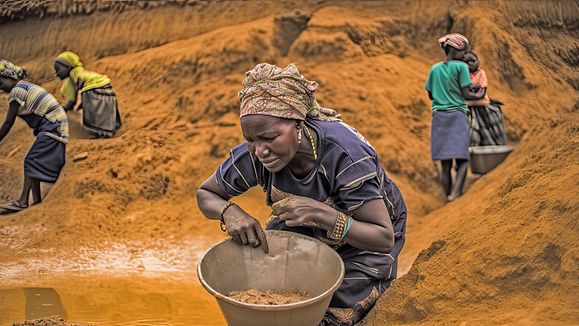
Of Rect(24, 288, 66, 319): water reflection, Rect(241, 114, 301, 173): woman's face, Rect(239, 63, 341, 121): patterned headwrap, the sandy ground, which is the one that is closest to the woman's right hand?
Rect(241, 114, 301, 173): woman's face

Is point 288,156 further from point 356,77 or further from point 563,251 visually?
point 356,77

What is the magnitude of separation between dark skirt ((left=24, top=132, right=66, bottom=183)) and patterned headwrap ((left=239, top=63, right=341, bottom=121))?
4531 mm

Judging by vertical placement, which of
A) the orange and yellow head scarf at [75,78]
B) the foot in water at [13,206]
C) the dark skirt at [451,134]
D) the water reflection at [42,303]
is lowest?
the dark skirt at [451,134]

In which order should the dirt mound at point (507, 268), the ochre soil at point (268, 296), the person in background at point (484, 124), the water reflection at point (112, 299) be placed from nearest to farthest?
1. the dirt mound at point (507, 268)
2. the ochre soil at point (268, 296)
3. the water reflection at point (112, 299)
4. the person in background at point (484, 124)

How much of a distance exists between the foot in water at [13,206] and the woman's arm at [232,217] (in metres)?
4.14

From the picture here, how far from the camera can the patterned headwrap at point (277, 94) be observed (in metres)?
2.35

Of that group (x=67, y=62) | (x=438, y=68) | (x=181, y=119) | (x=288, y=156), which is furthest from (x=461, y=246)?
(x=67, y=62)

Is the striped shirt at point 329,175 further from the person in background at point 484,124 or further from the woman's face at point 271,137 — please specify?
the person in background at point 484,124

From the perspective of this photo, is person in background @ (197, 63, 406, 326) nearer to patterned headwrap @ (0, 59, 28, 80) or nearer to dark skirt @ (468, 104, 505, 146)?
dark skirt @ (468, 104, 505, 146)

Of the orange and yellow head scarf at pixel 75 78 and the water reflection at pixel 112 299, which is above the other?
the orange and yellow head scarf at pixel 75 78

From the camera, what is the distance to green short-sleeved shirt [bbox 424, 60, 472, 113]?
5.92 metres

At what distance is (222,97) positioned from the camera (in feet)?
23.1

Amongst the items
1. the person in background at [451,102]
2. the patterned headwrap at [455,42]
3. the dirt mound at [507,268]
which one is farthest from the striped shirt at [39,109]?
the dirt mound at [507,268]

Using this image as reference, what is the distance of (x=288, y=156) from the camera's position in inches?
94.1
